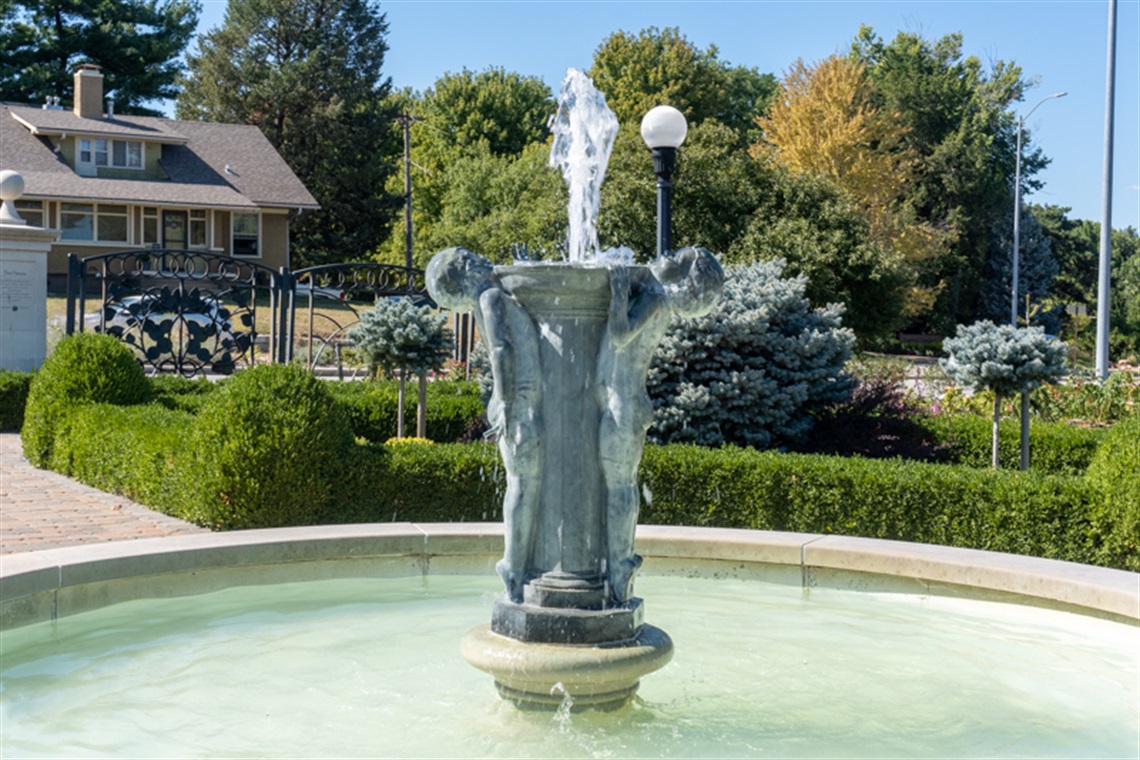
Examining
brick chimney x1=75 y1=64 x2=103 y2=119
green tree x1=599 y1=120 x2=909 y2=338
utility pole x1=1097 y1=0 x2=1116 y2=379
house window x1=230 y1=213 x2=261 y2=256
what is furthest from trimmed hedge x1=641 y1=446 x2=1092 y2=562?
brick chimney x1=75 y1=64 x2=103 y2=119

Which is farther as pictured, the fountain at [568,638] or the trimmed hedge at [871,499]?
the trimmed hedge at [871,499]

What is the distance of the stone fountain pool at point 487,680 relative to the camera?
4.68m

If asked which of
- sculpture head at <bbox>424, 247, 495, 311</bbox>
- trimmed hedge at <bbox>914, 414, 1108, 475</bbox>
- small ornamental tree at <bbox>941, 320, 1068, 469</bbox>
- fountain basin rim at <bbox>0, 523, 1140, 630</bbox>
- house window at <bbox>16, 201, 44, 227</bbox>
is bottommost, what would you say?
fountain basin rim at <bbox>0, 523, 1140, 630</bbox>

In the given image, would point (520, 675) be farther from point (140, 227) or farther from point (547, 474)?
point (140, 227)

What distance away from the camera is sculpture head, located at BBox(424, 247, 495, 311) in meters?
4.95

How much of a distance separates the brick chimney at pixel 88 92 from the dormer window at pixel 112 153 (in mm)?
974

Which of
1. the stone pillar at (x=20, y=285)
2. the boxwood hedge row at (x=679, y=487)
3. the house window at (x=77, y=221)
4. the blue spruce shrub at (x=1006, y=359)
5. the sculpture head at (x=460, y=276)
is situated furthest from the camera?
the house window at (x=77, y=221)

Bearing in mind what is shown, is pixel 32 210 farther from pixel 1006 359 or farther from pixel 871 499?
pixel 871 499

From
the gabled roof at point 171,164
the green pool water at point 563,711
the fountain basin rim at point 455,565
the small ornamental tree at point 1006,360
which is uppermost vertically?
the gabled roof at point 171,164

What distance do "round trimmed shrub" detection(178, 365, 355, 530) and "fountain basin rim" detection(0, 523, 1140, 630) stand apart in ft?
4.72

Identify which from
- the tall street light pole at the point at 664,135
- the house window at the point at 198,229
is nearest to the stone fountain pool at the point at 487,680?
the tall street light pole at the point at 664,135

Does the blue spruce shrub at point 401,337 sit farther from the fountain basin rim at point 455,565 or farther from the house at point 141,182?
the house at point 141,182

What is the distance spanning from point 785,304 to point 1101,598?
542 centimetres

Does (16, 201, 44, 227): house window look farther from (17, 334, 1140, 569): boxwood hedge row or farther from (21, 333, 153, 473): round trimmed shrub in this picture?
(17, 334, 1140, 569): boxwood hedge row
